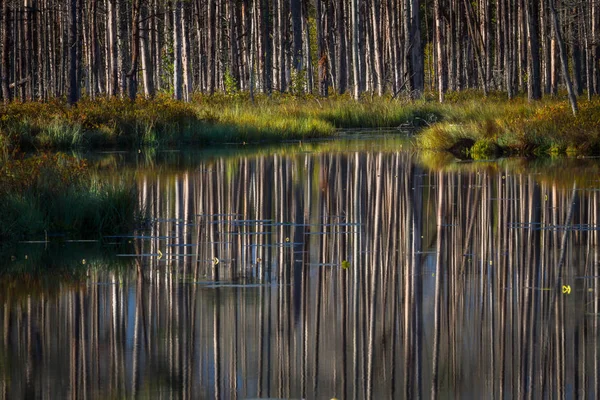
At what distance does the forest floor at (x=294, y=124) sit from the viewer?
24.8 m

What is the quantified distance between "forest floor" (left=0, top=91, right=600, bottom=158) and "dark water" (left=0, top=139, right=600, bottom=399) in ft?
30.3

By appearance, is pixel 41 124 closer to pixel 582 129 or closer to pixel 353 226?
pixel 582 129

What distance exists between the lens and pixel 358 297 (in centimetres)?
837

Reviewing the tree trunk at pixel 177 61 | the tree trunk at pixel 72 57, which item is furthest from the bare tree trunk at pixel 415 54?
the tree trunk at pixel 72 57

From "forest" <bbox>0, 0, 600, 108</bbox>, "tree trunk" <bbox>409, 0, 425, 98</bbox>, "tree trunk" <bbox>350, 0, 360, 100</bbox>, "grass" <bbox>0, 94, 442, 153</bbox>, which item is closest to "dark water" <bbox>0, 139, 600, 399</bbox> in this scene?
"grass" <bbox>0, 94, 442, 153</bbox>

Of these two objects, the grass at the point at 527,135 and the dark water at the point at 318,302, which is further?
the grass at the point at 527,135

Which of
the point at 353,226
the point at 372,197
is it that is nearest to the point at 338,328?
the point at 353,226

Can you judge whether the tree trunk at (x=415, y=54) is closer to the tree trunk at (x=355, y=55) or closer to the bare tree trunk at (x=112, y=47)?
the tree trunk at (x=355, y=55)

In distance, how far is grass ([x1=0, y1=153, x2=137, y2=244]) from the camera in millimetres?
11953

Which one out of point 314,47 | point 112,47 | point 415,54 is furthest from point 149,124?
point 314,47

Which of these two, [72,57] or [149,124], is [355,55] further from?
[149,124]

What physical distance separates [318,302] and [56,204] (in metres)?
4.94

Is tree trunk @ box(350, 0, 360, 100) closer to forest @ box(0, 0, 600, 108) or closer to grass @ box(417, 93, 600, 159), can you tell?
forest @ box(0, 0, 600, 108)

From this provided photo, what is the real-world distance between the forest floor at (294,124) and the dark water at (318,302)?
9249 millimetres
